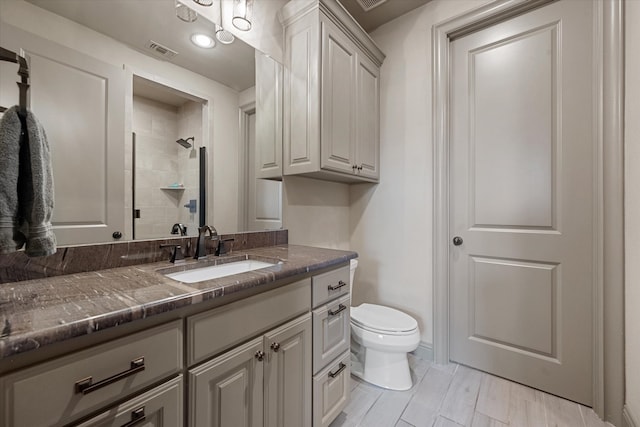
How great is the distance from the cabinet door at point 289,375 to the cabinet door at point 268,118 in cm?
98

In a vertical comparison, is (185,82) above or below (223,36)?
below

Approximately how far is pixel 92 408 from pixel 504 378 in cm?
215

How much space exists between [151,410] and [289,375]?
1.68 ft

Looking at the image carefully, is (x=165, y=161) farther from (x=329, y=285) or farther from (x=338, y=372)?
(x=338, y=372)

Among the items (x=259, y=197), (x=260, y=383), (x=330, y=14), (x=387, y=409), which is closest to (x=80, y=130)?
(x=259, y=197)

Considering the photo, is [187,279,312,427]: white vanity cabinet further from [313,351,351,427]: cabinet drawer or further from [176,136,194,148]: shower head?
[176,136,194,148]: shower head

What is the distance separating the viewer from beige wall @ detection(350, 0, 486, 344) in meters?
1.97

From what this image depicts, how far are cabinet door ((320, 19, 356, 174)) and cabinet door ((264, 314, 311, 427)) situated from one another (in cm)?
94

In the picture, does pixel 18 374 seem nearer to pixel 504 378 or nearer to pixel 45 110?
pixel 45 110

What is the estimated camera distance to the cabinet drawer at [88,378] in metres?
0.51

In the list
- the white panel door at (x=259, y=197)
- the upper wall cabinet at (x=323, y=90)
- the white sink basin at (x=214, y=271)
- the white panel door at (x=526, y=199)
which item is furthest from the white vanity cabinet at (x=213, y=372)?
the white panel door at (x=526, y=199)

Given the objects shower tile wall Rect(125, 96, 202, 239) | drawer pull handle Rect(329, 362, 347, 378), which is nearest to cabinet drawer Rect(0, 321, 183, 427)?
shower tile wall Rect(125, 96, 202, 239)

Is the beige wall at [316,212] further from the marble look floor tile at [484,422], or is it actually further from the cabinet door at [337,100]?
the marble look floor tile at [484,422]

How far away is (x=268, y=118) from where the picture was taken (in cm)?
171
